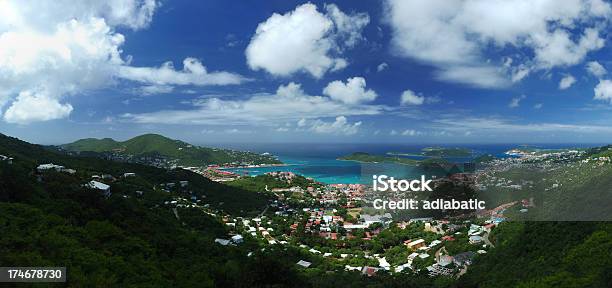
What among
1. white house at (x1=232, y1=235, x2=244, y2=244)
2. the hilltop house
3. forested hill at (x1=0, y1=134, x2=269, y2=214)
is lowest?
the hilltop house

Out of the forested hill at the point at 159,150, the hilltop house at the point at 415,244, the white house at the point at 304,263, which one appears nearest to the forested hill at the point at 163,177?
the white house at the point at 304,263

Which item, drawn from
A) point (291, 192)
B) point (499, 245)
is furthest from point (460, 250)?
point (291, 192)

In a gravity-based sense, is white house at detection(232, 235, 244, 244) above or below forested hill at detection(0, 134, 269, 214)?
below

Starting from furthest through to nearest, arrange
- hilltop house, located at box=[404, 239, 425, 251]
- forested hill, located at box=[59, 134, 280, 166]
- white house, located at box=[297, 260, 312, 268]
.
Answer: forested hill, located at box=[59, 134, 280, 166] → hilltop house, located at box=[404, 239, 425, 251] → white house, located at box=[297, 260, 312, 268]

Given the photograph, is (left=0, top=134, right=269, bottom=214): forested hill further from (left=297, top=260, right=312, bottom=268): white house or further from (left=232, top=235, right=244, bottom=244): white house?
(left=297, top=260, right=312, bottom=268): white house

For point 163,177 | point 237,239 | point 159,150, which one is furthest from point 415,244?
point 159,150

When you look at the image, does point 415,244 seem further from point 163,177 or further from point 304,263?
point 163,177

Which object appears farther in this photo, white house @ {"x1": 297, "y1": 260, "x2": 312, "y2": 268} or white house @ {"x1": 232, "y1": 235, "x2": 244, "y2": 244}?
white house @ {"x1": 232, "y1": 235, "x2": 244, "y2": 244}

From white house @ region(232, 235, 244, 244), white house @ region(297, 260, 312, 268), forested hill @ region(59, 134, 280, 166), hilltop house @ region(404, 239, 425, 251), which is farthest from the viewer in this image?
forested hill @ region(59, 134, 280, 166)

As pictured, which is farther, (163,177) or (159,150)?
(159,150)

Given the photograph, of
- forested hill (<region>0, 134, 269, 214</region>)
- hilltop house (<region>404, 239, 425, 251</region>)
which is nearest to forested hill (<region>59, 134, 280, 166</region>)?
forested hill (<region>0, 134, 269, 214</region>)
